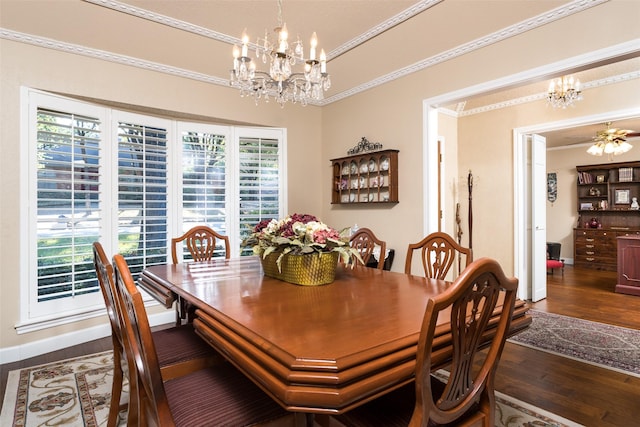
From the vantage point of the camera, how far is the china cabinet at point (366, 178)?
378cm

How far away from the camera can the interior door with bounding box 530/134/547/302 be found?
4.60 m

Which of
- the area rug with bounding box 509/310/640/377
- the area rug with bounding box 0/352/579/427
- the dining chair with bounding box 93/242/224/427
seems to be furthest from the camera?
the area rug with bounding box 509/310/640/377

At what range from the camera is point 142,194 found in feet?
11.8

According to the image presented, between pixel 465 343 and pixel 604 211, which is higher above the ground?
pixel 604 211

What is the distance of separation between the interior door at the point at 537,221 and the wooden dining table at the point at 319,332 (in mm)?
3433

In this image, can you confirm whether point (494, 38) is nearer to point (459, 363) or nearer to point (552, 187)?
point (459, 363)

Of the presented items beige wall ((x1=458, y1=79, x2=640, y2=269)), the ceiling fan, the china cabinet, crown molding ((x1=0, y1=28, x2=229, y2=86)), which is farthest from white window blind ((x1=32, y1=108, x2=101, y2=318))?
the ceiling fan

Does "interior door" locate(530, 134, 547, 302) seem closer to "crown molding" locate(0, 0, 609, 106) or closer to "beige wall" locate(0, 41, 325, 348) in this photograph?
"crown molding" locate(0, 0, 609, 106)

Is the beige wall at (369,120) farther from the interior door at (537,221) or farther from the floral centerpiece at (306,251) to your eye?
the floral centerpiece at (306,251)

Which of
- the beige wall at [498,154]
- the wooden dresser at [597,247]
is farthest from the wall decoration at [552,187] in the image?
the beige wall at [498,154]

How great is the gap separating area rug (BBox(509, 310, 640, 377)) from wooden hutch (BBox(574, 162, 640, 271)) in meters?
4.62

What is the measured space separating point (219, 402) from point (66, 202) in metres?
2.75

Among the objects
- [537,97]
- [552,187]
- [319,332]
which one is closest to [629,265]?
[537,97]

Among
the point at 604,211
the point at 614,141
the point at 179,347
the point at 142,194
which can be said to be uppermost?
the point at 614,141
